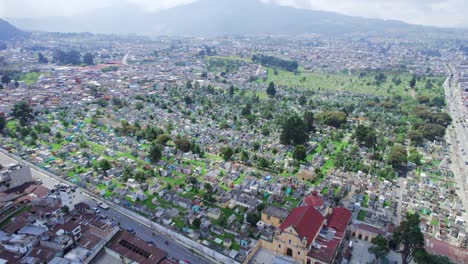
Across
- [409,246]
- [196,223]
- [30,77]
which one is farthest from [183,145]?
[30,77]

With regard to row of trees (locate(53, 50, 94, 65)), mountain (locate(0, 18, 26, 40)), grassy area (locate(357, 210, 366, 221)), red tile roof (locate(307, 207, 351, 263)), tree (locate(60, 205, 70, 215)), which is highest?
mountain (locate(0, 18, 26, 40))

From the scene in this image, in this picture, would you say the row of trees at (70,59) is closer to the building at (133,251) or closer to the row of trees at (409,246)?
the building at (133,251)

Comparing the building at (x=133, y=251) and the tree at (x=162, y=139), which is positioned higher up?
the tree at (x=162, y=139)

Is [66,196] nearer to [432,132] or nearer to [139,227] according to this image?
[139,227]

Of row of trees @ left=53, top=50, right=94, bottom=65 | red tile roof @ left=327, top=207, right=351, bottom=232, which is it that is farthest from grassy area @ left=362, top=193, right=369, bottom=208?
row of trees @ left=53, top=50, right=94, bottom=65

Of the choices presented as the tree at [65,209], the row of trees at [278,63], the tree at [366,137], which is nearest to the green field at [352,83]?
the row of trees at [278,63]

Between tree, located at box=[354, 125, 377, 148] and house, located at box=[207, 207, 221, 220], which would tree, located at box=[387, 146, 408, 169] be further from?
house, located at box=[207, 207, 221, 220]

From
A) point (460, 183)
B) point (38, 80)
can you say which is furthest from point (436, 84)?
point (38, 80)
